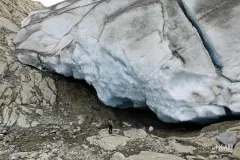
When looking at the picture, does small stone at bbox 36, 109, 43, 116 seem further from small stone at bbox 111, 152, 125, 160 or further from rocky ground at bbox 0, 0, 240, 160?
small stone at bbox 111, 152, 125, 160

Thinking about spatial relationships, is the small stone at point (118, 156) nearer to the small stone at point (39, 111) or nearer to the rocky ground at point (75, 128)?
the rocky ground at point (75, 128)

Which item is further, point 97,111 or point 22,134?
point 97,111

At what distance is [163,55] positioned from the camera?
40.7 ft

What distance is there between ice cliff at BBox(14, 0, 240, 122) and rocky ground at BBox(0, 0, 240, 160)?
2.30 ft

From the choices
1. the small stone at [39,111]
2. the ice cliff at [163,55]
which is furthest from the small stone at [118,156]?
the small stone at [39,111]

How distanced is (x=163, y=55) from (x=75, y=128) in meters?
3.91

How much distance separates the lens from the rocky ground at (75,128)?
11.3 m

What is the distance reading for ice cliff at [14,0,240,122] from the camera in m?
12.1

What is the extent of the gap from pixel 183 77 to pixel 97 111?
3.93 m

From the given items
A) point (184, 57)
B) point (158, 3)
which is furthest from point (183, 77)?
point (158, 3)

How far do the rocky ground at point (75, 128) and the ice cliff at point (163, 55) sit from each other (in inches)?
27.6

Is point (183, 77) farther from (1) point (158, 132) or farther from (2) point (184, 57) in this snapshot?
(1) point (158, 132)

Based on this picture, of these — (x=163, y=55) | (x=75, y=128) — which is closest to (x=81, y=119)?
(x=75, y=128)

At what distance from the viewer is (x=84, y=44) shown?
1387cm
